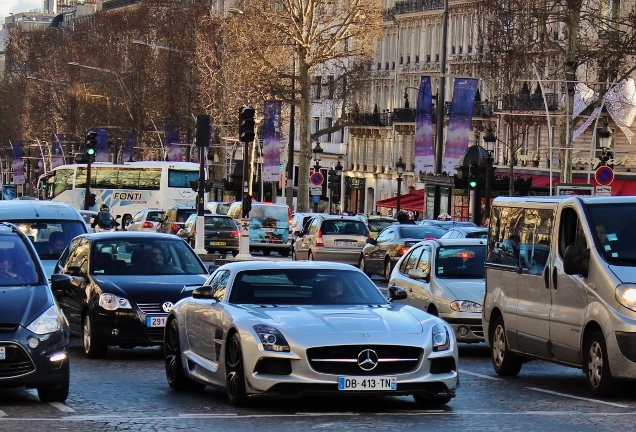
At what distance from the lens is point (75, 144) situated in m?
133

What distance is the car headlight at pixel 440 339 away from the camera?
45.8 feet

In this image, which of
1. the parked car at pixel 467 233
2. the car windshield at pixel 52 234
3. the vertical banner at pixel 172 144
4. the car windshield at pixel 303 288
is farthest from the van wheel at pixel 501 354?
the vertical banner at pixel 172 144

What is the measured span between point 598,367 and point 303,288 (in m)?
2.64

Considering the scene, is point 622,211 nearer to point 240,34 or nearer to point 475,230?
point 475,230

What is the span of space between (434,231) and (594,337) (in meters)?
25.9

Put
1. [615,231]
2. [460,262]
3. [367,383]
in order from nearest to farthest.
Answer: [367,383], [615,231], [460,262]

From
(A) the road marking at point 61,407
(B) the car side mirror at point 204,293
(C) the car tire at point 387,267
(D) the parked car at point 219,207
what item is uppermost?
(B) the car side mirror at point 204,293

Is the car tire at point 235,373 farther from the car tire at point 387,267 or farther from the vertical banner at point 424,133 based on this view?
the vertical banner at point 424,133

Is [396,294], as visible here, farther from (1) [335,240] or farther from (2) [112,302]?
(1) [335,240]

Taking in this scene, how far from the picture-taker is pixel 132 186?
87875 mm

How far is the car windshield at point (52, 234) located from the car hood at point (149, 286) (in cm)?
473

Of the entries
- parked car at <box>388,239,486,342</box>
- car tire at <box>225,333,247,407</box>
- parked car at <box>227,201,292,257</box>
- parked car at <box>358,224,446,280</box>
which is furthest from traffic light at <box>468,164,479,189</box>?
car tire at <box>225,333,247,407</box>

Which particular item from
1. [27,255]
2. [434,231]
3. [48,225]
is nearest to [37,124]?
[434,231]

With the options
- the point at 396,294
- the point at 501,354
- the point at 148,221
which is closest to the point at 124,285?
the point at 501,354
